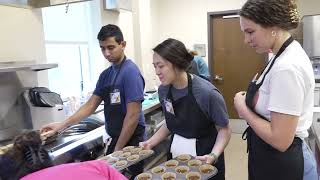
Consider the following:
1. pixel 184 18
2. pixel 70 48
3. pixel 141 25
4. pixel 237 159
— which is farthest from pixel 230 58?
pixel 70 48

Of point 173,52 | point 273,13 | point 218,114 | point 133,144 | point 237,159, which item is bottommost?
point 237,159

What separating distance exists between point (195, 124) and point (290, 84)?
24.4 inches

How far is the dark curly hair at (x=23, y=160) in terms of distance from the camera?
2.73ft

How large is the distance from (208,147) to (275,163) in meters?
0.47

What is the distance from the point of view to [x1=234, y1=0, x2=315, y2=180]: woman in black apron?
3.09 ft

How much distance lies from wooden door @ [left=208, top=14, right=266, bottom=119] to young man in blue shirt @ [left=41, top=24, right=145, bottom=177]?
3.00 metres

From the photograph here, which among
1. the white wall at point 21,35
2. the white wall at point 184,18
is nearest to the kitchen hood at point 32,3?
the white wall at point 21,35

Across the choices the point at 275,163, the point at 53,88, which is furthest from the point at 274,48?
the point at 53,88

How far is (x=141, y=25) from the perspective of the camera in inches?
150

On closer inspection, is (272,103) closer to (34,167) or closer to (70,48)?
(34,167)

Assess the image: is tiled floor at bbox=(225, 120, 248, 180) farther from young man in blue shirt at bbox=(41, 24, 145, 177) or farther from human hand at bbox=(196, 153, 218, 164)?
Answer: human hand at bbox=(196, 153, 218, 164)

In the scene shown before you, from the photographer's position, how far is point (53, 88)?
273 cm

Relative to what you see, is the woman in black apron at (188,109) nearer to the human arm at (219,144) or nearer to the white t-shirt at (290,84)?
the human arm at (219,144)

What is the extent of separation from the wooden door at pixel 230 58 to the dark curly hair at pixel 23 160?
397 cm
